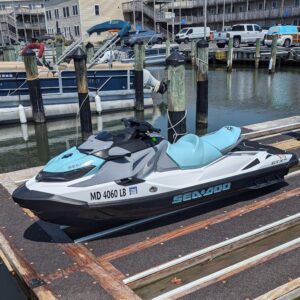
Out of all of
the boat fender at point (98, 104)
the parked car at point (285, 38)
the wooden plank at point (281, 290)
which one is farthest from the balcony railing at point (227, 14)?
the wooden plank at point (281, 290)

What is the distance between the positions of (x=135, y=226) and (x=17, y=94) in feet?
31.8

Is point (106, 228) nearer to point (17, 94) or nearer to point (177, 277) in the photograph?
point (177, 277)

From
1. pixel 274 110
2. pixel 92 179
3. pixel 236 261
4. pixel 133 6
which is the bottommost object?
pixel 274 110

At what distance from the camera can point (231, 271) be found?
11.5 feet

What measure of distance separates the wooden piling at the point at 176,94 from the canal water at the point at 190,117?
3.68 metres

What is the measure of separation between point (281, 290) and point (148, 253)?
1.30 m

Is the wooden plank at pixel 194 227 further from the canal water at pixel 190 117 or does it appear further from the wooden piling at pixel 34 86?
the wooden piling at pixel 34 86

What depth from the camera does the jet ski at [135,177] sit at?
3766 millimetres

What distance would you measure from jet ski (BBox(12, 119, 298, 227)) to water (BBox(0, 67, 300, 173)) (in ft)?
19.1

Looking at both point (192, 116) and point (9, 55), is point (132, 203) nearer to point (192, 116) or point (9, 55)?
point (192, 116)

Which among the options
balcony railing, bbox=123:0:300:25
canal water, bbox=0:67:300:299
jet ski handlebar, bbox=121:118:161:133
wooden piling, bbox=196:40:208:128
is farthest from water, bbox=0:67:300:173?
balcony railing, bbox=123:0:300:25

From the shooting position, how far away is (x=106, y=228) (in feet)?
14.4

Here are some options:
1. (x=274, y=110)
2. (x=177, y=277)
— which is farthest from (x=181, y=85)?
(x=274, y=110)

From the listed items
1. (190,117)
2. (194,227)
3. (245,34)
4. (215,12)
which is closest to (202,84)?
(190,117)
